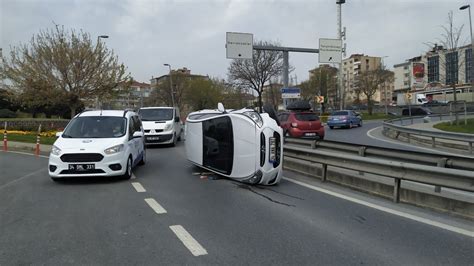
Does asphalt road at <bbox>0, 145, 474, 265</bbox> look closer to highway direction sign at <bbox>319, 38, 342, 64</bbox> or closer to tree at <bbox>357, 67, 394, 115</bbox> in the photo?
highway direction sign at <bbox>319, 38, 342, 64</bbox>

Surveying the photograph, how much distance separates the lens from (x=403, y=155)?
812 cm

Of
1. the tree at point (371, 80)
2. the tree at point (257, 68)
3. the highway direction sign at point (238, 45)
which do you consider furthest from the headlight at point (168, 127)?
the tree at point (371, 80)

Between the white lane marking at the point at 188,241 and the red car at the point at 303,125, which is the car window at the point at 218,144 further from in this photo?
the red car at the point at 303,125

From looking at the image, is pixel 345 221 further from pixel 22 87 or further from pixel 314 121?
pixel 22 87

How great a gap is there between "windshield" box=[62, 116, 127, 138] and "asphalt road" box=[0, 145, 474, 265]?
169 cm

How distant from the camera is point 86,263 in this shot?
14.3 ft

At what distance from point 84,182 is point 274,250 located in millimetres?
6048

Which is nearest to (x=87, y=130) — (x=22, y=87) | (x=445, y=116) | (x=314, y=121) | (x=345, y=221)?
(x=345, y=221)

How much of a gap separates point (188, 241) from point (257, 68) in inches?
1783

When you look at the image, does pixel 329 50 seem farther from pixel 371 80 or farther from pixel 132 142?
pixel 371 80

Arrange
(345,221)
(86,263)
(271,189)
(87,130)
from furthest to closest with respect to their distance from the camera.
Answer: (87,130) → (271,189) → (345,221) → (86,263)

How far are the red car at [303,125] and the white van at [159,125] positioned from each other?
566cm

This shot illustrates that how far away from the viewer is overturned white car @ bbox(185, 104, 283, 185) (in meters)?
8.22

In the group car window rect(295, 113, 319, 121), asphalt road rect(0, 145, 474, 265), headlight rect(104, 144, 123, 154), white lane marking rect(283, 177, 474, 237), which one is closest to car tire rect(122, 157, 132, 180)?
headlight rect(104, 144, 123, 154)
